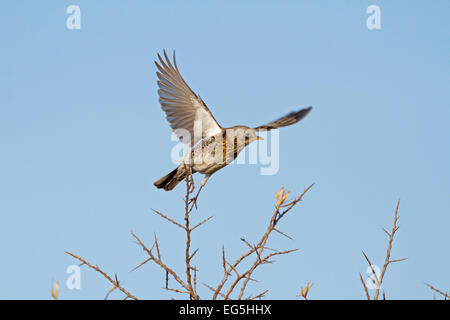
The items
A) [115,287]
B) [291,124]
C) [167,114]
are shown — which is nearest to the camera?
[115,287]

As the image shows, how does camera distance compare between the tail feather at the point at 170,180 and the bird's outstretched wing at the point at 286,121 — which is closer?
the bird's outstretched wing at the point at 286,121

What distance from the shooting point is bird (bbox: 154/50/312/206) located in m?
6.18

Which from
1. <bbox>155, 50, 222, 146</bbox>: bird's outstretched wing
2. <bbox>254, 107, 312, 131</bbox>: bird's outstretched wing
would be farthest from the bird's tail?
<bbox>254, 107, 312, 131</bbox>: bird's outstretched wing

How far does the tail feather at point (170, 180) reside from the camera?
6.46 meters

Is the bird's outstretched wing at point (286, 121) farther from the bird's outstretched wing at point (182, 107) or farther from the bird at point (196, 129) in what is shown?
the bird's outstretched wing at point (182, 107)

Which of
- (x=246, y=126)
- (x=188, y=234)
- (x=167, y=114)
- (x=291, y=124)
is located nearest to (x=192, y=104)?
(x=167, y=114)

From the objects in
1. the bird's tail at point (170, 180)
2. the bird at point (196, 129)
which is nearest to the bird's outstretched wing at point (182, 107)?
the bird at point (196, 129)

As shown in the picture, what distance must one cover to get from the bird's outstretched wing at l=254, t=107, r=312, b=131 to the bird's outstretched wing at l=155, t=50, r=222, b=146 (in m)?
0.61

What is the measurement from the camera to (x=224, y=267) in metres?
3.10

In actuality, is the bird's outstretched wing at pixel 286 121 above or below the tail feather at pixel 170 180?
above
